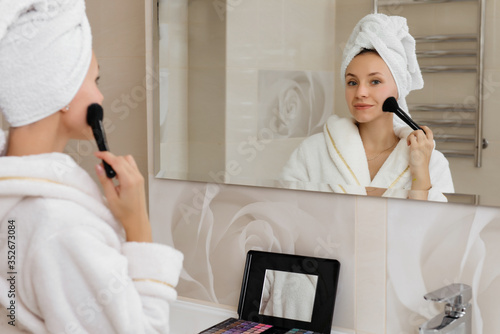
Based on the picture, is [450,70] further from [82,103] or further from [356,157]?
[82,103]

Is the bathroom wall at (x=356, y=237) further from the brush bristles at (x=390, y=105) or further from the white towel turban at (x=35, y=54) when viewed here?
the white towel turban at (x=35, y=54)

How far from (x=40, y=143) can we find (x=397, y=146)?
666mm

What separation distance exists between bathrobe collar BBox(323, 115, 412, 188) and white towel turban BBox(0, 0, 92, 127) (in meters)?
0.61

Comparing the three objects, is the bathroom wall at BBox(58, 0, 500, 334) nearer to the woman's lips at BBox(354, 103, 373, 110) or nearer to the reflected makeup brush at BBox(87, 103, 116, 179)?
the woman's lips at BBox(354, 103, 373, 110)

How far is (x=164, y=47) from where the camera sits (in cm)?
140

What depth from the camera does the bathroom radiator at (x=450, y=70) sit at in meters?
1.03

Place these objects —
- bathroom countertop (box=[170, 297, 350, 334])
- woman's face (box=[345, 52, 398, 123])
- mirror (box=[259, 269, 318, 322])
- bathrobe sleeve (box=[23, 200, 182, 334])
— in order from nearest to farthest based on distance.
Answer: bathrobe sleeve (box=[23, 200, 182, 334]), woman's face (box=[345, 52, 398, 123]), mirror (box=[259, 269, 318, 322]), bathroom countertop (box=[170, 297, 350, 334])

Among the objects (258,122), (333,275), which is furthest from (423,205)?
(258,122)

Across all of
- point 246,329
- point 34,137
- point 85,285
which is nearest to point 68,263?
point 85,285

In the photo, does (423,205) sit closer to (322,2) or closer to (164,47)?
(322,2)

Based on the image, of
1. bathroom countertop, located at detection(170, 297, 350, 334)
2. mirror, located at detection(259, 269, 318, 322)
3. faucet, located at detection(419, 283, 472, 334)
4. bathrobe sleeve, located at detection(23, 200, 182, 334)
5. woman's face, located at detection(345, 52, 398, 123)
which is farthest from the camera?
bathroom countertop, located at detection(170, 297, 350, 334)

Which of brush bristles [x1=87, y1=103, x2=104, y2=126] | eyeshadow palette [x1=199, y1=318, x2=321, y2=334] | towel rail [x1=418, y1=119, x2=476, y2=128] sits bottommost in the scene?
eyeshadow palette [x1=199, y1=318, x2=321, y2=334]

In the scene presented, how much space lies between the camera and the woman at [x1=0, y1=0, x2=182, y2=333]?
676 millimetres

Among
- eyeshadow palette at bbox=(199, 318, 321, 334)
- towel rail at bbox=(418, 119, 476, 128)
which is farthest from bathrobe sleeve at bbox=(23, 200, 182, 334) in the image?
towel rail at bbox=(418, 119, 476, 128)
